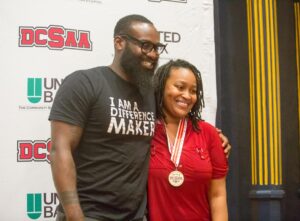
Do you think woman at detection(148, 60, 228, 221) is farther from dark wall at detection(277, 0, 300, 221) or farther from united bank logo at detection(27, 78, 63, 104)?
dark wall at detection(277, 0, 300, 221)

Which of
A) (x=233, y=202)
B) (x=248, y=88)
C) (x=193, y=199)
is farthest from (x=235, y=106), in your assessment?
(x=193, y=199)

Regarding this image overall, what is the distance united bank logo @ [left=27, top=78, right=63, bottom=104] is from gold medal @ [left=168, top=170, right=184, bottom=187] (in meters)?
1.08

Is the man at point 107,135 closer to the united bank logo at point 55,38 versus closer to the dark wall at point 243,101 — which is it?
the united bank logo at point 55,38

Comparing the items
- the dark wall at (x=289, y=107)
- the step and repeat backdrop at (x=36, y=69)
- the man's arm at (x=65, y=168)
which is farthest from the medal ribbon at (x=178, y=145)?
the dark wall at (x=289, y=107)

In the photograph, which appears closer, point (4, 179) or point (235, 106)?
point (4, 179)

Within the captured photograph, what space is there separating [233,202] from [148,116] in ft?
5.83

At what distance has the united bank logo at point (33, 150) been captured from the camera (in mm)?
2490

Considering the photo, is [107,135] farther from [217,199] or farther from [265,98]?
[265,98]

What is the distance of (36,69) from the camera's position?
8.36ft

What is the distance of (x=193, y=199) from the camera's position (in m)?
1.93

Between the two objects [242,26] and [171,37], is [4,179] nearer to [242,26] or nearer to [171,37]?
[171,37]

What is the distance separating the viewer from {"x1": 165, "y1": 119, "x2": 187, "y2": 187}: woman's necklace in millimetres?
1863

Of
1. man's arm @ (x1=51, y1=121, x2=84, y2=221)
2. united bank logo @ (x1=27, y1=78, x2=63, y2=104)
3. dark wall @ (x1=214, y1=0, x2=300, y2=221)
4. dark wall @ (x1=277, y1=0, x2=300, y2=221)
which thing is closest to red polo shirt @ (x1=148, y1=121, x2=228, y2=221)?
man's arm @ (x1=51, y1=121, x2=84, y2=221)

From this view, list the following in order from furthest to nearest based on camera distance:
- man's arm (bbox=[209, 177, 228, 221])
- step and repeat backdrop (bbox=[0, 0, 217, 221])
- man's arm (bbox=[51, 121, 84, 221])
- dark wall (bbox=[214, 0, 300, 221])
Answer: dark wall (bbox=[214, 0, 300, 221]) < step and repeat backdrop (bbox=[0, 0, 217, 221]) < man's arm (bbox=[209, 177, 228, 221]) < man's arm (bbox=[51, 121, 84, 221])
